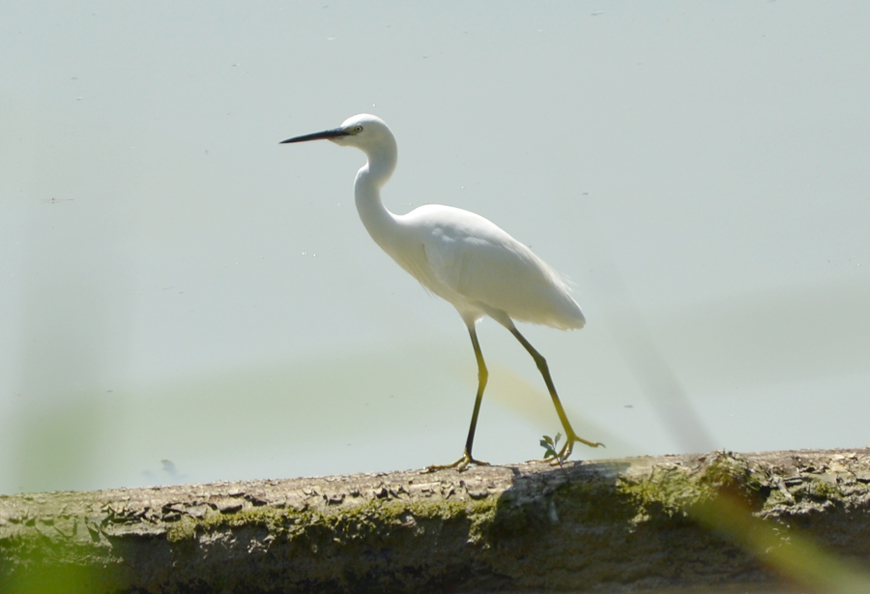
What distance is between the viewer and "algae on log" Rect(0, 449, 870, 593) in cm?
130

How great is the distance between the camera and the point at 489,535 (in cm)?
132

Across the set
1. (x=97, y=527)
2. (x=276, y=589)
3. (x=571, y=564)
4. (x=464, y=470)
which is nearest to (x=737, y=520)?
(x=571, y=564)

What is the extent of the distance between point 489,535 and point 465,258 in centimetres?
75

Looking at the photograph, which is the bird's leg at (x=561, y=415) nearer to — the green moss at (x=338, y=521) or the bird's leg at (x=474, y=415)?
the bird's leg at (x=474, y=415)

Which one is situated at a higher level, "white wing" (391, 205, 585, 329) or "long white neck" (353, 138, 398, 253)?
"long white neck" (353, 138, 398, 253)

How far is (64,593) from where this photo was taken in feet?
4.17

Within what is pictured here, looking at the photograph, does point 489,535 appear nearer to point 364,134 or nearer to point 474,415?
point 474,415

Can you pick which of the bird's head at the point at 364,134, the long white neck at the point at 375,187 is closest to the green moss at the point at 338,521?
the long white neck at the point at 375,187

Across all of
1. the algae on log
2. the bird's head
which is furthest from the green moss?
the bird's head

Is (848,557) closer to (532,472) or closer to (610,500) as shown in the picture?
(610,500)

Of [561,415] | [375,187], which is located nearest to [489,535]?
[561,415]

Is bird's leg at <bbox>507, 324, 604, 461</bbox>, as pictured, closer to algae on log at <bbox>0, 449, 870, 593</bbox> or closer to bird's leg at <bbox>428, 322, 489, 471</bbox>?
bird's leg at <bbox>428, 322, 489, 471</bbox>

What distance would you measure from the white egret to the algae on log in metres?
0.56

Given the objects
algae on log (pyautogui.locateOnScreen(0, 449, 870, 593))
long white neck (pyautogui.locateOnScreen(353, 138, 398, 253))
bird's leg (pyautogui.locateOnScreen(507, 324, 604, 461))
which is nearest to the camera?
algae on log (pyautogui.locateOnScreen(0, 449, 870, 593))
